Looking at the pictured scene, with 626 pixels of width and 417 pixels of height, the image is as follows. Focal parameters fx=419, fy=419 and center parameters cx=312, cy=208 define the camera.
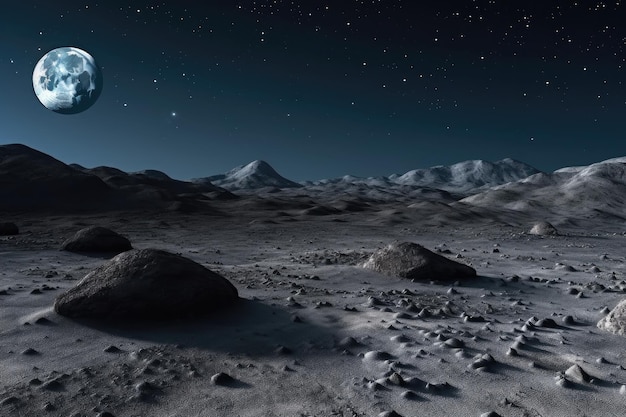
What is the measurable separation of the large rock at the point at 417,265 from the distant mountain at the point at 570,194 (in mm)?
48819

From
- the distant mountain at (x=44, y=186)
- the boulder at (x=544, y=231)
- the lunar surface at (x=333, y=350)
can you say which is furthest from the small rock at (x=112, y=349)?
the distant mountain at (x=44, y=186)

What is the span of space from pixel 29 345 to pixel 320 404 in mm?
3504

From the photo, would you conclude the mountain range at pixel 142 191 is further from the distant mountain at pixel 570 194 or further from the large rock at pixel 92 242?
the large rock at pixel 92 242

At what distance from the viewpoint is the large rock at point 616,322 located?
537 cm

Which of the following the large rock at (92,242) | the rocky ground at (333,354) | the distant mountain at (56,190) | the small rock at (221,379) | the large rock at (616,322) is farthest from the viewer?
the distant mountain at (56,190)

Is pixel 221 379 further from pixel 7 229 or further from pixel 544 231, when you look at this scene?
pixel 544 231

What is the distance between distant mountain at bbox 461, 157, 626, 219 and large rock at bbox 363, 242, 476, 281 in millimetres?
48819

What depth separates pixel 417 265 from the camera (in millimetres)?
8938

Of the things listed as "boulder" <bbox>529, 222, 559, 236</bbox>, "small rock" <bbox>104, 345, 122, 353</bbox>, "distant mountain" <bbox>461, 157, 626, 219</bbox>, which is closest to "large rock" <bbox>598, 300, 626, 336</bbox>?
"small rock" <bbox>104, 345, 122, 353</bbox>

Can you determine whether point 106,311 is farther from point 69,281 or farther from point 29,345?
point 69,281

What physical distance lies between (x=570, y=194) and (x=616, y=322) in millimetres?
63083

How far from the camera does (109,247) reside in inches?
527

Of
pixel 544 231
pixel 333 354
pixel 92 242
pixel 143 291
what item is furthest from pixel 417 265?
pixel 544 231

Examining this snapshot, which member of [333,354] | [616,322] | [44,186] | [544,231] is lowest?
[333,354]
